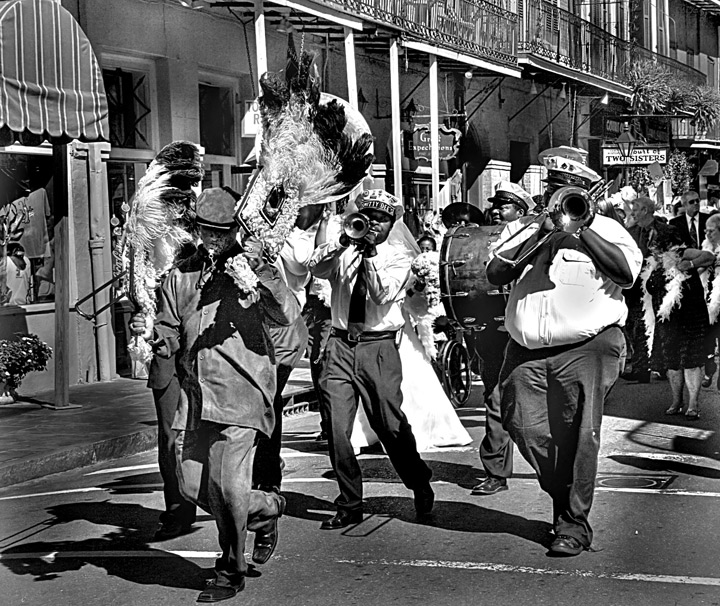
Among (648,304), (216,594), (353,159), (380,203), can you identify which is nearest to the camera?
(216,594)

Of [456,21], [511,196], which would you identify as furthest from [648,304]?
[456,21]

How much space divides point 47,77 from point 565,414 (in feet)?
22.4

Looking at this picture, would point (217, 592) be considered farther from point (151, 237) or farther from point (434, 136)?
point (434, 136)

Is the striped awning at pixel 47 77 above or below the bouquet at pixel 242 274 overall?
above

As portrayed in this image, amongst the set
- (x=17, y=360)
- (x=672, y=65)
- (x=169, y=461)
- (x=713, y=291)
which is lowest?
(x=169, y=461)

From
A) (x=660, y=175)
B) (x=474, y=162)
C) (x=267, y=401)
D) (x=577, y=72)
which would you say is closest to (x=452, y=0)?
(x=474, y=162)

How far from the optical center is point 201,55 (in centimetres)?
1641

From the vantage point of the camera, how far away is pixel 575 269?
21.5ft

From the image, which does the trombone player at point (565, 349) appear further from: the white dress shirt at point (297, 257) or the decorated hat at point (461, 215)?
the decorated hat at point (461, 215)

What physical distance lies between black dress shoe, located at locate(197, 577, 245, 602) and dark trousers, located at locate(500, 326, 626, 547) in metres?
1.71

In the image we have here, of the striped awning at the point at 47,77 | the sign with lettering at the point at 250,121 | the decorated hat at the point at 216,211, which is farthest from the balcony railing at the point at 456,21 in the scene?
the decorated hat at the point at 216,211

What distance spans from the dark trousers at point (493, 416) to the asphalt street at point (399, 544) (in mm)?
205

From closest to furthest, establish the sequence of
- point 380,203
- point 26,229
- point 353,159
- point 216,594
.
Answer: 1. point 216,594
2. point 353,159
3. point 380,203
4. point 26,229

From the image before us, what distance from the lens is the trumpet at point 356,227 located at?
23.5 feet
